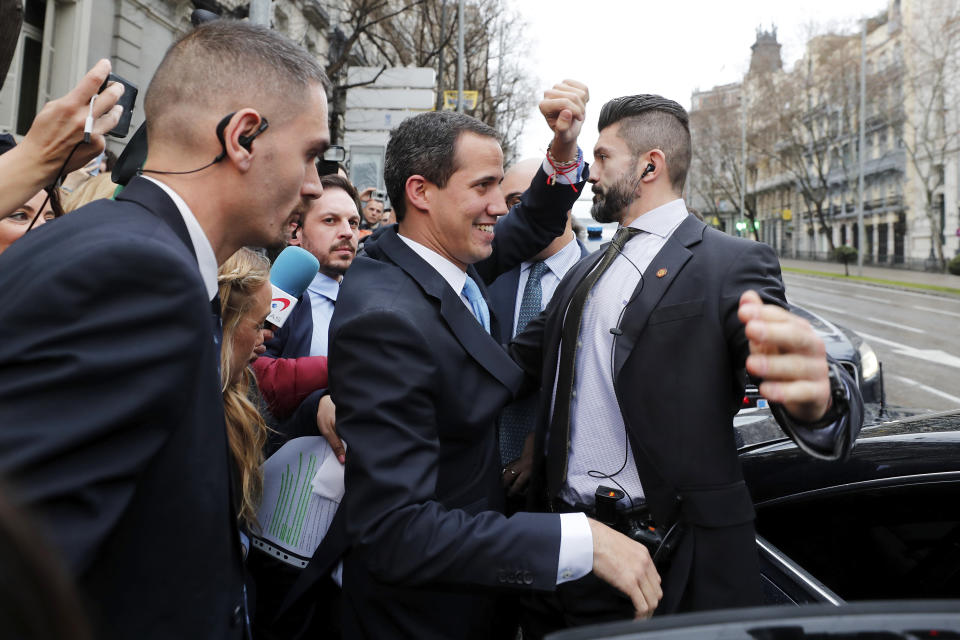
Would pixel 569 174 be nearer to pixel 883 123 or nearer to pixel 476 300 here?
pixel 476 300

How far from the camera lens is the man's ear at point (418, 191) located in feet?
7.18

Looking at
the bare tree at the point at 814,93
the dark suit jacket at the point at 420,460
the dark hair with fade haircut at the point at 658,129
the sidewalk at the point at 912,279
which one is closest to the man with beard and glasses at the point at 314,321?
the dark suit jacket at the point at 420,460

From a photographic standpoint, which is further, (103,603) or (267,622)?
(267,622)

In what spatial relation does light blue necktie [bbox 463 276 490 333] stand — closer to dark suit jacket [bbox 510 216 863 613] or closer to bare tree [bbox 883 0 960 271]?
dark suit jacket [bbox 510 216 863 613]

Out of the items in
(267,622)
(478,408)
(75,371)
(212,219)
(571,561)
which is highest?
(212,219)

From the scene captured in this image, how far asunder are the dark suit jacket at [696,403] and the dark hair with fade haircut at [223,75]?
114 centimetres

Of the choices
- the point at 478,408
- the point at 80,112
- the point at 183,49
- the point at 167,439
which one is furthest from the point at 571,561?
the point at 80,112

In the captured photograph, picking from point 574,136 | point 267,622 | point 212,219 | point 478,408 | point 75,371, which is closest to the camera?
point 75,371

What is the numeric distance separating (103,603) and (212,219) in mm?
745

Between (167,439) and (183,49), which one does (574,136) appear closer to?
(183,49)

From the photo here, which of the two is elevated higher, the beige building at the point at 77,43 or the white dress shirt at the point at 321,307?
the beige building at the point at 77,43

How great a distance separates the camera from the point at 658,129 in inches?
101

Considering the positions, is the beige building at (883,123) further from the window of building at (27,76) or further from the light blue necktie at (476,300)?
the light blue necktie at (476,300)

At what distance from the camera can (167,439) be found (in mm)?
1177
